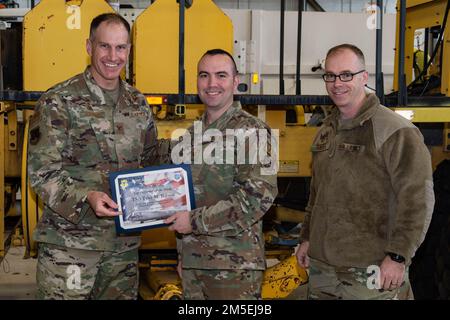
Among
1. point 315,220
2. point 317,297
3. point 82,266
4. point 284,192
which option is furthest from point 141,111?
point 284,192

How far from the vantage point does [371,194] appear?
2.91 metres

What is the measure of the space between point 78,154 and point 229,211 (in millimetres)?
817

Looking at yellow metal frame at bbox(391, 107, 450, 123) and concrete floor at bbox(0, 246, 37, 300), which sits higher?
yellow metal frame at bbox(391, 107, 450, 123)

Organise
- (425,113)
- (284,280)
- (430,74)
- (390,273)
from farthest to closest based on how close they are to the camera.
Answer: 1. (430,74)
2. (284,280)
3. (425,113)
4. (390,273)

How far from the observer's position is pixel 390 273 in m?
2.78

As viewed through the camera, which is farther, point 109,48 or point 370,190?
point 109,48

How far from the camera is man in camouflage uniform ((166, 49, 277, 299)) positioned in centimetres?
296

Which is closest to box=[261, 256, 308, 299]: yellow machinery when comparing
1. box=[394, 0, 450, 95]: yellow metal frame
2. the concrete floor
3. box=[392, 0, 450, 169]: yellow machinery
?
box=[392, 0, 450, 169]: yellow machinery

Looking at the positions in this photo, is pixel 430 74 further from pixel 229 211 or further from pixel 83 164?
pixel 83 164

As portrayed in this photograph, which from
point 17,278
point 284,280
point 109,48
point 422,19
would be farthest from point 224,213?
point 17,278

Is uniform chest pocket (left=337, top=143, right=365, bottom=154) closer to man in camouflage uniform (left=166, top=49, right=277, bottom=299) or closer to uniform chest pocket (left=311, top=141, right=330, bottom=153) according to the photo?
uniform chest pocket (left=311, top=141, right=330, bottom=153)

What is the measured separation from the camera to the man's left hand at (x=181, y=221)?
2955mm

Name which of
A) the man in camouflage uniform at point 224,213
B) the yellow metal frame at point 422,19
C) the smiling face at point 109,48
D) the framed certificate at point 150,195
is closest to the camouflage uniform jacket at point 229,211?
the man in camouflage uniform at point 224,213

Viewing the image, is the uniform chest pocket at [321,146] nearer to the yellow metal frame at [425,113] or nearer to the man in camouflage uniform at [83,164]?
the yellow metal frame at [425,113]
